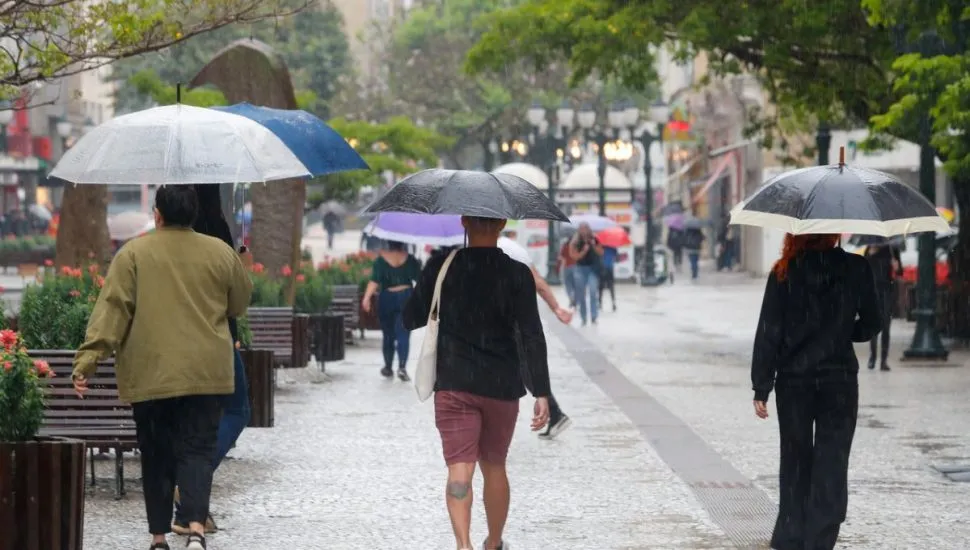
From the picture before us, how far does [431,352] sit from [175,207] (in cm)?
130

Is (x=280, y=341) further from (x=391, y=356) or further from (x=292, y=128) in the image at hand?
(x=292, y=128)

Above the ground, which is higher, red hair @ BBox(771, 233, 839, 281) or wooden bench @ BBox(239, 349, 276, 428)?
red hair @ BBox(771, 233, 839, 281)

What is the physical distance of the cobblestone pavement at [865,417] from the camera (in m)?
9.80

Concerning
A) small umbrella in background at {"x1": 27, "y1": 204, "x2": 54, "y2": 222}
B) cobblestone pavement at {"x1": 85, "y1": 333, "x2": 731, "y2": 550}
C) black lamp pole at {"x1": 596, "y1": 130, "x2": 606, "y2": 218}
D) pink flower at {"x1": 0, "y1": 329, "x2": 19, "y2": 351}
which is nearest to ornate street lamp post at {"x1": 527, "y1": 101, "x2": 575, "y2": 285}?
black lamp pole at {"x1": 596, "y1": 130, "x2": 606, "y2": 218}

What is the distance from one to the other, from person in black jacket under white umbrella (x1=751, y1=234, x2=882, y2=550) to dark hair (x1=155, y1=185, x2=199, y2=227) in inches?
99.9

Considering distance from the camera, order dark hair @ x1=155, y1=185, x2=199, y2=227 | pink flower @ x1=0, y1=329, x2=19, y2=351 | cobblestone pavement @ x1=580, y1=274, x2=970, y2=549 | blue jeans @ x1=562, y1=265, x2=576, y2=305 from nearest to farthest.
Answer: pink flower @ x1=0, y1=329, x2=19, y2=351 < dark hair @ x1=155, y1=185, x2=199, y2=227 < cobblestone pavement @ x1=580, y1=274, x2=970, y2=549 < blue jeans @ x1=562, y1=265, x2=576, y2=305

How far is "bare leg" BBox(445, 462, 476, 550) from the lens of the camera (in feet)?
25.3

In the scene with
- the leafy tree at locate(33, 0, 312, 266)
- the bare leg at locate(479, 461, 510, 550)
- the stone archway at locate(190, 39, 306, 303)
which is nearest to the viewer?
the bare leg at locate(479, 461, 510, 550)

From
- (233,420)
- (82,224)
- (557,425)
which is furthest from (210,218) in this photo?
(82,224)

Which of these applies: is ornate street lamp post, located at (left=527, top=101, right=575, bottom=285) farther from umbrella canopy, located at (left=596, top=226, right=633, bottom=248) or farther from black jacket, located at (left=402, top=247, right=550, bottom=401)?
black jacket, located at (left=402, top=247, right=550, bottom=401)

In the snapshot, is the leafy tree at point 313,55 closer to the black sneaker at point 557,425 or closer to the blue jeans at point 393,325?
the blue jeans at point 393,325

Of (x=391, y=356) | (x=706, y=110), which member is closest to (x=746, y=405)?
(x=391, y=356)

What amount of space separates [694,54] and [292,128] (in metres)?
14.4

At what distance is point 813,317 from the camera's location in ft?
26.4
